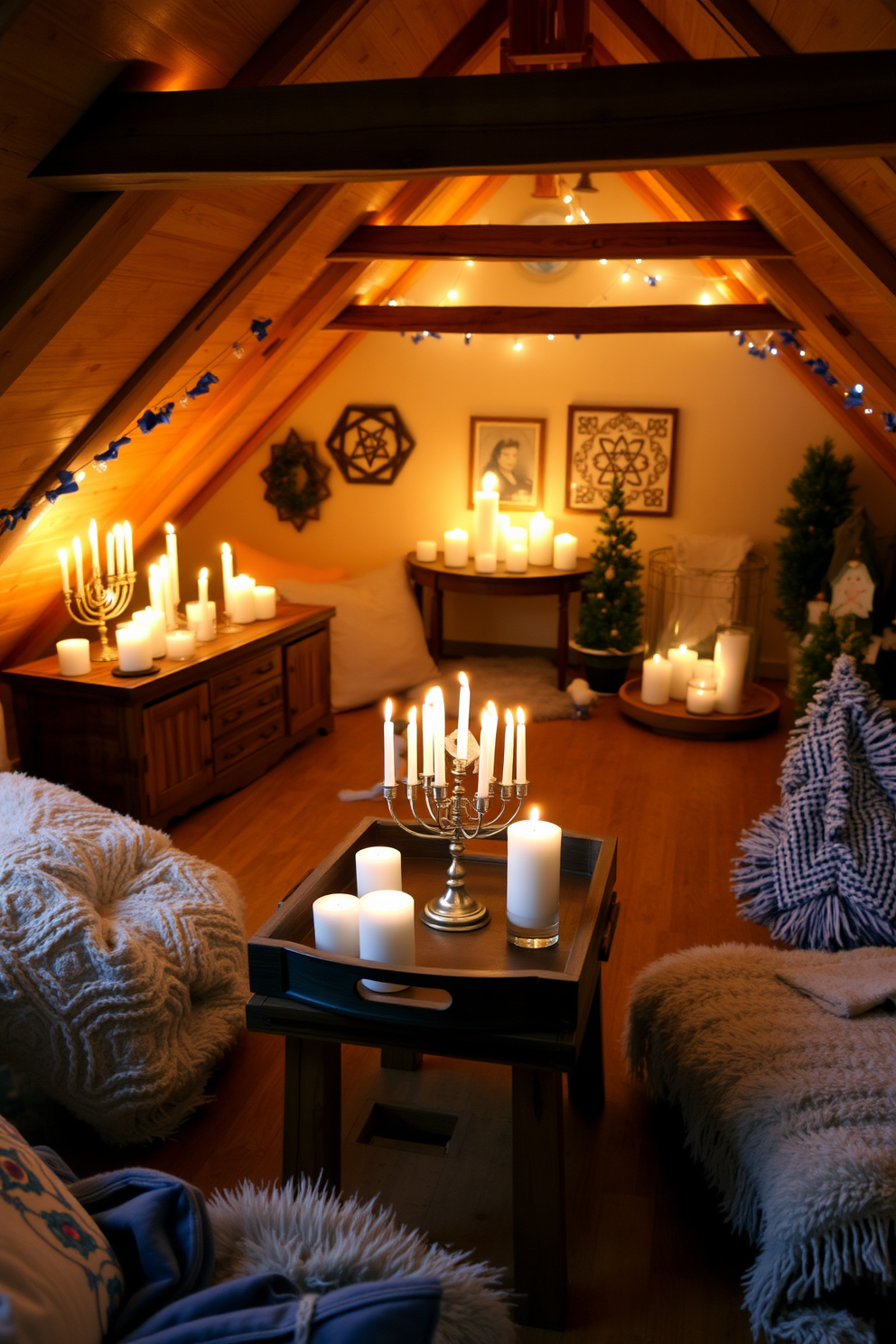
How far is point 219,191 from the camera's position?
2766mm

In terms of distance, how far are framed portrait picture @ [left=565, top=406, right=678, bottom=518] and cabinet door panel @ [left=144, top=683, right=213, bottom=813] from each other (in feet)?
8.34

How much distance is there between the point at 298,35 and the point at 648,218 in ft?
9.46

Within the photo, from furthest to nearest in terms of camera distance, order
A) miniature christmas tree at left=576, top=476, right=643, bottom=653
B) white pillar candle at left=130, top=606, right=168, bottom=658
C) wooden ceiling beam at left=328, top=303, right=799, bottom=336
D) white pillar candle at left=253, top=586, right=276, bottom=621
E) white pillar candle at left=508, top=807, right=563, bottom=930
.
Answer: miniature christmas tree at left=576, top=476, right=643, bottom=653, white pillar candle at left=253, top=586, right=276, bottom=621, wooden ceiling beam at left=328, top=303, right=799, bottom=336, white pillar candle at left=130, top=606, right=168, bottom=658, white pillar candle at left=508, top=807, right=563, bottom=930

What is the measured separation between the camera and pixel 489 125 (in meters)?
2.04

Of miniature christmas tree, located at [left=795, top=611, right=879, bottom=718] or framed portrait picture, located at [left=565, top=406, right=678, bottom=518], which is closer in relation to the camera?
miniature christmas tree, located at [left=795, top=611, right=879, bottom=718]

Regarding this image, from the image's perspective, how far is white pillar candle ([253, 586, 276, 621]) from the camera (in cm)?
428

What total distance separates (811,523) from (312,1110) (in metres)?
3.91

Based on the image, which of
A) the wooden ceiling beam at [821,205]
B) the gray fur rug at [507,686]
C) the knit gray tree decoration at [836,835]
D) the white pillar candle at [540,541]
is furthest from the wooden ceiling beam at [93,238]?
the white pillar candle at [540,541]

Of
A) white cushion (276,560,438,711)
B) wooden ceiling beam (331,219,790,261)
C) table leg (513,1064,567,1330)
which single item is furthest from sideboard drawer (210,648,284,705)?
table leg (513,1064,567,1330)

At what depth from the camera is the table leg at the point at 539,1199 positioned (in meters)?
1.68

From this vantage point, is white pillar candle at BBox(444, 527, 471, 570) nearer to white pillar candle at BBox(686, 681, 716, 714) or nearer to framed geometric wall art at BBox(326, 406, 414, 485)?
framed geometric wall art at BBox(326, 406, 414, 485)

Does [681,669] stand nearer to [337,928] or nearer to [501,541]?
[501,541]

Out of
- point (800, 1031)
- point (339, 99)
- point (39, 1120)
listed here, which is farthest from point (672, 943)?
point (339, 99)

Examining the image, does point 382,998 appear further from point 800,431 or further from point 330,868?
point 800,431
